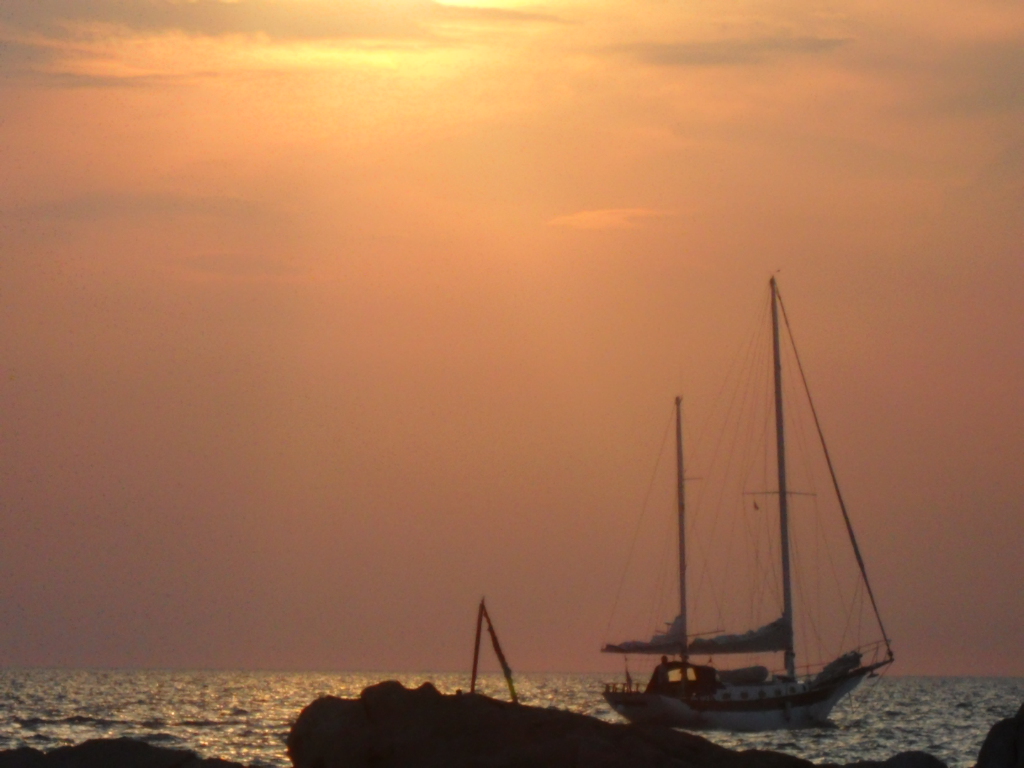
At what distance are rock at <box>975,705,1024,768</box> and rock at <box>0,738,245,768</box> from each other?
12.5 metres

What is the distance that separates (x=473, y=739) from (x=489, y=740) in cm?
25

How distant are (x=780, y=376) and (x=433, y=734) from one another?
183 feet

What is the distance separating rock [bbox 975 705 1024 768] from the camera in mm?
21719

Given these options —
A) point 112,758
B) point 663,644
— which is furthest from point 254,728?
point 112,758

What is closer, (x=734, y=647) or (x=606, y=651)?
(x=734, y=647)

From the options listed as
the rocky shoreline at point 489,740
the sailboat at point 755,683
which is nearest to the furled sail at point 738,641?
the sailboat at point 755,683

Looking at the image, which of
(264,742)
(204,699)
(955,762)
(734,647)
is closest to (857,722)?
(734,647)

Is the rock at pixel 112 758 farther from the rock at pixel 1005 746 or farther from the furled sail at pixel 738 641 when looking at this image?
the furled sail at pixel 738 641

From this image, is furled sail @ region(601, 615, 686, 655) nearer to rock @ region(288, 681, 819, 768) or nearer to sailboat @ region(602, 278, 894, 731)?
sailboat @ region(602, 278, 894, 731)

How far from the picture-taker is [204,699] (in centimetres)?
10781

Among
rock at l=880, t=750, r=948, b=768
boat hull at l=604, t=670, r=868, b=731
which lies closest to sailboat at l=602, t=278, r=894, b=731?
boat hull at l=604, t=670, r=868, b=731

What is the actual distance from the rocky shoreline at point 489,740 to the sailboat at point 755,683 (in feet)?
150

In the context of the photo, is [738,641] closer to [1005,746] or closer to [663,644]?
[663,644]

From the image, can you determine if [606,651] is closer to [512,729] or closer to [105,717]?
[105,717]
